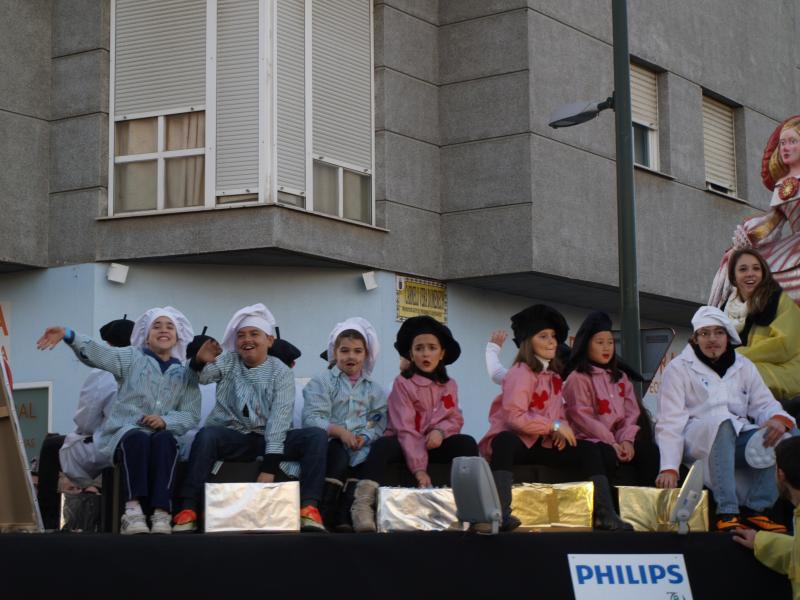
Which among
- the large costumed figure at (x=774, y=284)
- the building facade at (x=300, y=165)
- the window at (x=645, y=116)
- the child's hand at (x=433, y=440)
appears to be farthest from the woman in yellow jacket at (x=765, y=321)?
the window at (x=645, y=116)

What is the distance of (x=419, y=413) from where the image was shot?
776 cm

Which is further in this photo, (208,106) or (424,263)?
(424,263)

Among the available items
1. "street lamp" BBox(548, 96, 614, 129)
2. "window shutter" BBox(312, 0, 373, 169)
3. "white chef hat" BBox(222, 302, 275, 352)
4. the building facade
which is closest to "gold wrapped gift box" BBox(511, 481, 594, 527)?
"white chef hat" BBox(222, 302, 275, 352)

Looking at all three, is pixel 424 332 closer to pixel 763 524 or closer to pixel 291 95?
pixel 763 524

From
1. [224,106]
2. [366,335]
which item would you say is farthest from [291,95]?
[366,335]

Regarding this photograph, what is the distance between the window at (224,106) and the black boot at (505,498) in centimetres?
1026

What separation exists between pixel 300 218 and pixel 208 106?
70.3 inches

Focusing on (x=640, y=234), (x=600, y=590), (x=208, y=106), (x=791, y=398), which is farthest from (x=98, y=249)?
(x=600, y=590)

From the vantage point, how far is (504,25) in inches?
736

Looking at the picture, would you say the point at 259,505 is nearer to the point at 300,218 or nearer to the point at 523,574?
the point at 523,574

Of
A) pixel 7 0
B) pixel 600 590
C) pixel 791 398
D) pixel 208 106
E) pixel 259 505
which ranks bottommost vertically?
pixel 600 590

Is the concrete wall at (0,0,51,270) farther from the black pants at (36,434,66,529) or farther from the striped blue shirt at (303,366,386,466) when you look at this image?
the striped blue shirt at (303,366,386,466)

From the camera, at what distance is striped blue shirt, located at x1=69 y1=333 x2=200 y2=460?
7.14 metres

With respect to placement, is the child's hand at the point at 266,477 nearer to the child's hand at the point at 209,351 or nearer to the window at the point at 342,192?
the child's hand at the point at 209,351
